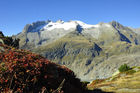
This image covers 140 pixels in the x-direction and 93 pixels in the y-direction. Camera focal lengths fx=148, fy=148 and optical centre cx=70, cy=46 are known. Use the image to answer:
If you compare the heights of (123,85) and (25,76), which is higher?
(25,76)

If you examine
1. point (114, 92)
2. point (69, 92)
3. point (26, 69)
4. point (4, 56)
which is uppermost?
point (4, 56)

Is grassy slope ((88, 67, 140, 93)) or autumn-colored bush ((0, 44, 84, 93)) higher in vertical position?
autumn-colored bush ((0, 44, 84, 93))

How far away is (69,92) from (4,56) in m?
6.03

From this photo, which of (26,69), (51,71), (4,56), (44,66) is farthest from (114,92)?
(4,56)

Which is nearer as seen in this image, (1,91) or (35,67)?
(1,91)

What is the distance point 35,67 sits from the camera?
10.7 m

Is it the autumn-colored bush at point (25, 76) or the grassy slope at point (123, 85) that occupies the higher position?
the autumn-colored bush at point (25, 76)

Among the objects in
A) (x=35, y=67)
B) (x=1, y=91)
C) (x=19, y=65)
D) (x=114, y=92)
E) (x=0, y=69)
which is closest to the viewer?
(x=1, y=91)

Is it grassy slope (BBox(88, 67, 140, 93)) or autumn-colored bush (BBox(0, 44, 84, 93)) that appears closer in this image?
autumn-colored bush (BBox(0, 44, 84, 93))

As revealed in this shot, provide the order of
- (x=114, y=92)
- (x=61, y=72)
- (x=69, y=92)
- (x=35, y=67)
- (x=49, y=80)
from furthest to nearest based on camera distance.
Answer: (x=114, y=92), (x=61, y=72), (x=69, y=92), (x=49, y=80), (x=35, y=67)

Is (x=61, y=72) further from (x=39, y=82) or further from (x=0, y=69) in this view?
(x=0, y=69)

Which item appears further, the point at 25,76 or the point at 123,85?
the point at 123,85

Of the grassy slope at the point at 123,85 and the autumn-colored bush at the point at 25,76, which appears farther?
the grassy slope at the point at 123,85

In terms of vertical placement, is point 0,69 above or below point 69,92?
above
